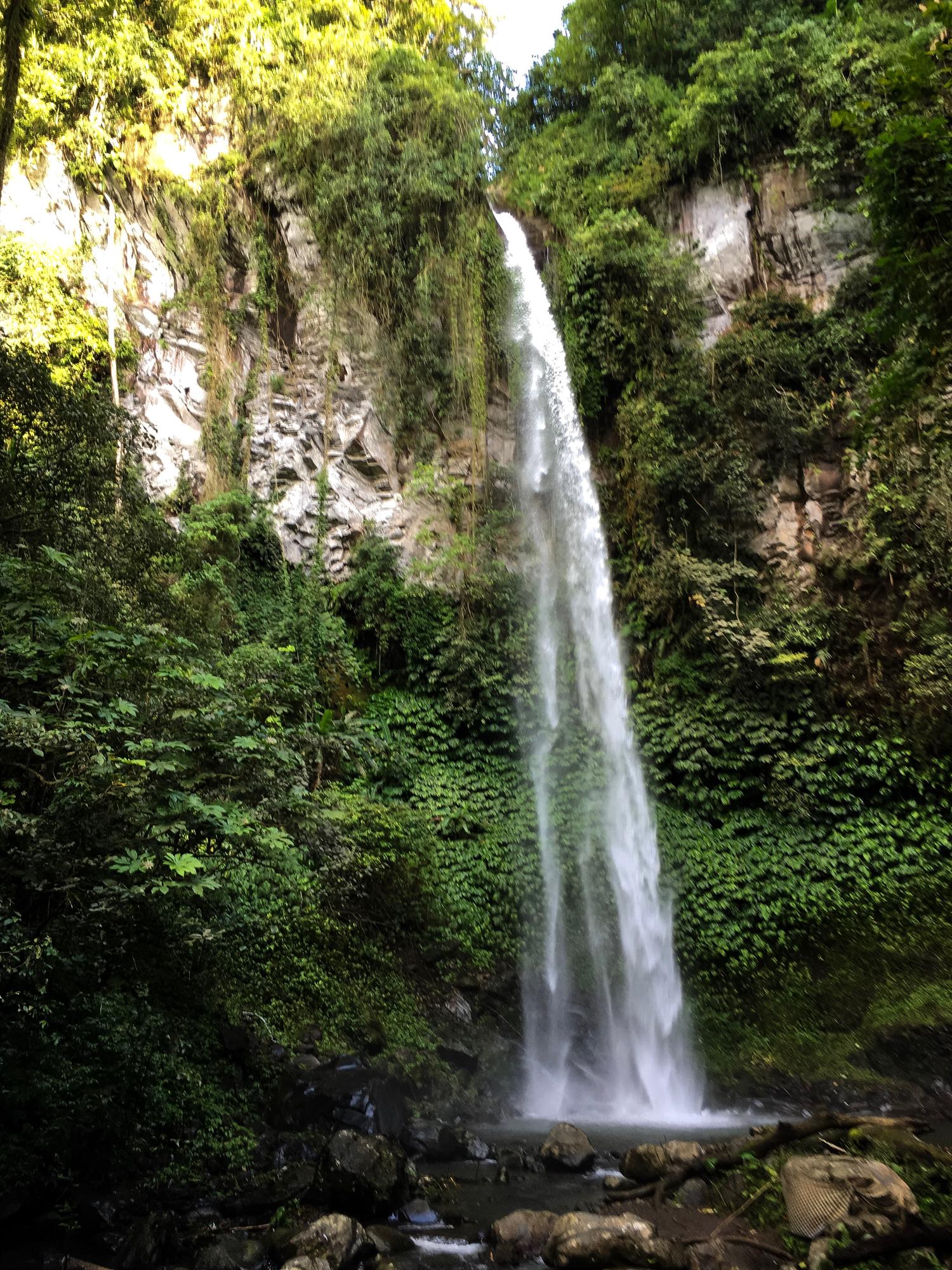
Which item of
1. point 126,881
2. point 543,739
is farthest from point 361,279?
point 126,881

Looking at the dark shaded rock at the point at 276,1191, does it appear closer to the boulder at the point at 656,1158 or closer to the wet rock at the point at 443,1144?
the wet rock at the point at 443,1144

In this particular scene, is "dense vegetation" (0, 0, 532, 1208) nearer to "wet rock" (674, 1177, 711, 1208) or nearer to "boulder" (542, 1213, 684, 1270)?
"boulder" (542, 1213, 684, 1270)

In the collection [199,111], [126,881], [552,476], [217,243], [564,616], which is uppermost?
[199,111]

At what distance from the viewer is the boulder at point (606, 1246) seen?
4012mm

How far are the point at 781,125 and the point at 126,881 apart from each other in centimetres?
1548

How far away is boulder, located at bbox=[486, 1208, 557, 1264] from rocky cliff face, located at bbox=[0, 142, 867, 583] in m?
9.08

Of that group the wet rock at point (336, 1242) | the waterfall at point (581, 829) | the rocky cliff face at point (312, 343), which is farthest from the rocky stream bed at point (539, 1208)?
the rocky cliff face at point (312, 343)

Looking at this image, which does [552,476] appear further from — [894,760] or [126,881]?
[126,881]

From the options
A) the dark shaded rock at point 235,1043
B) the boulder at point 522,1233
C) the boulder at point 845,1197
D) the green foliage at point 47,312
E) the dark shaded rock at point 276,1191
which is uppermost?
the green foliage at point 47,312

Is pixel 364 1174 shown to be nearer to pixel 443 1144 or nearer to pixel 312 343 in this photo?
pixel 443 1144

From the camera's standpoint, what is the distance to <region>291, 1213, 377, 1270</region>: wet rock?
410 centimetres

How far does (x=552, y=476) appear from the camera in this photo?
13.3 meters

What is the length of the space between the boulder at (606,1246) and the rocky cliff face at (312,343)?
29.7 ft

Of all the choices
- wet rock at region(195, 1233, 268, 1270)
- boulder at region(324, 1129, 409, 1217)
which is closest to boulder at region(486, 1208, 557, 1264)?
boulder at region(324, 1129, 409, 1217)
